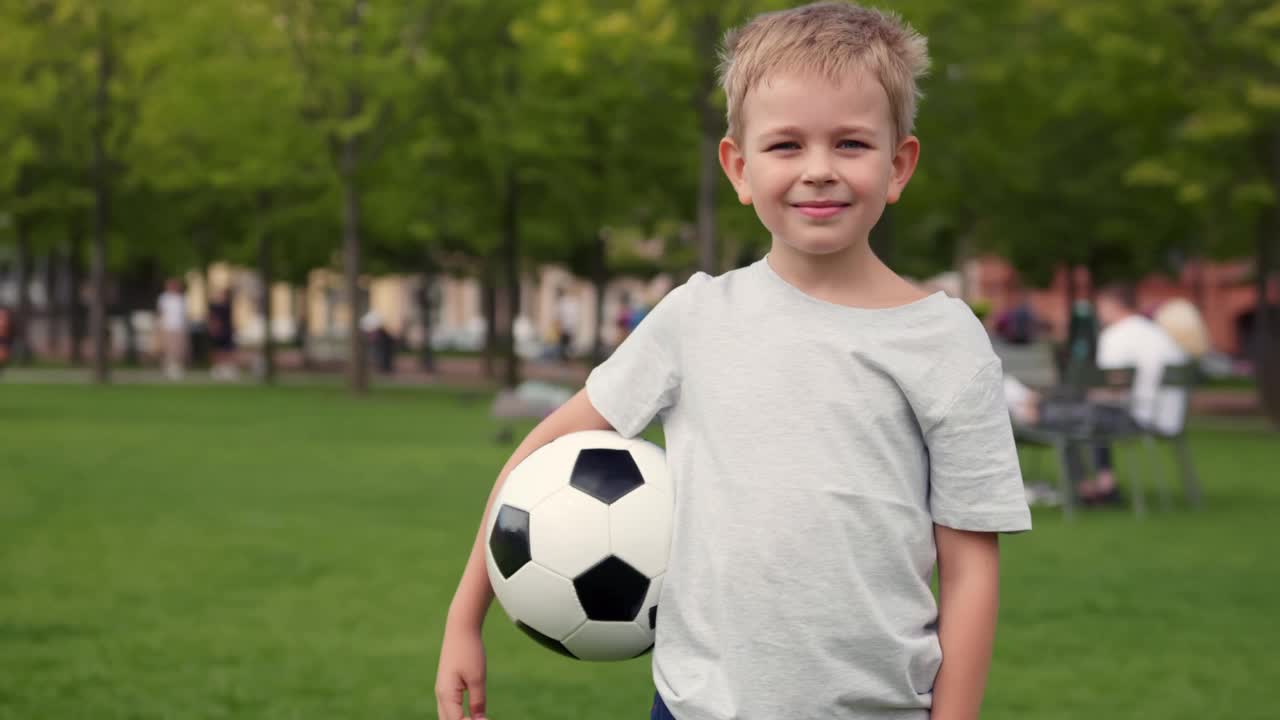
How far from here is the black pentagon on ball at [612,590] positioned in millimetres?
2756

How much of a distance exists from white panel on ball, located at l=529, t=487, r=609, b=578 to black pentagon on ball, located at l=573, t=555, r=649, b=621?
0.02 metres

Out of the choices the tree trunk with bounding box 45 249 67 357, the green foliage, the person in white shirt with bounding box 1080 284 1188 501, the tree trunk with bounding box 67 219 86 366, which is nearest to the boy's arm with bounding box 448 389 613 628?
the person in white shirt with bounding box 1080 284 1188 501

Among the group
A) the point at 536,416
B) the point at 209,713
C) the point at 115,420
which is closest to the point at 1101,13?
the point at 536,416

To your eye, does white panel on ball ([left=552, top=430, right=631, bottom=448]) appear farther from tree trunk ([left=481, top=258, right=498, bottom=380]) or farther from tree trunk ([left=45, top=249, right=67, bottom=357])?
tree trunk ([left=45, top=249, right=67, bottom=357])

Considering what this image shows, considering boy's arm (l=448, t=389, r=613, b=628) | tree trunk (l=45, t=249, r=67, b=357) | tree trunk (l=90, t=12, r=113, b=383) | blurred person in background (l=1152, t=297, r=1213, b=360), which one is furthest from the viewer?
tree trunk (l=45, t=249, r=67, b=357)

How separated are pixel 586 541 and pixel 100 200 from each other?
3275 cm

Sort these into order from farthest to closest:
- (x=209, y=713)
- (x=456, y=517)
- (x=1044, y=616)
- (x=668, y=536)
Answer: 1. (x=456, y=517)
2. (x=1044, y=616)
3. (x=209, y=713)
4. (x=668, y=536)

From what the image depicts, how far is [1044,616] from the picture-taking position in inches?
342

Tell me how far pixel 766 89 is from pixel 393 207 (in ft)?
105

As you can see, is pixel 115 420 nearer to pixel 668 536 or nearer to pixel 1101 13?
pixel 1101 13

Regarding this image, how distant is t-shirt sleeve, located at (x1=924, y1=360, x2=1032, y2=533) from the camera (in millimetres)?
2439

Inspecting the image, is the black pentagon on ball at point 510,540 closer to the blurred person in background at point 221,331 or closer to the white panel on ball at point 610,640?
the white panel on ball at point 610,640

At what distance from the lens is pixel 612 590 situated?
2.82 metres

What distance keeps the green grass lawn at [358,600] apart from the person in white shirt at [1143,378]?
29.9 inches
